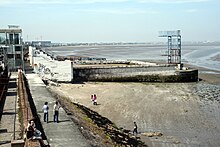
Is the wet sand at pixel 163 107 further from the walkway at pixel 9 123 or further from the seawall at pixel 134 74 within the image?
the walkway at pixel 9 123

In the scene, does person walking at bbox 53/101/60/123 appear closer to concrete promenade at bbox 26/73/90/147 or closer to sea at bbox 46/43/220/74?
concrete promenade at bbox 26/73/90/147

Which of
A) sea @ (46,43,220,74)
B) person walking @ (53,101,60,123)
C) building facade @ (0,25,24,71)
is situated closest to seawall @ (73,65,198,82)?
building facade @ (0,25,24,71)

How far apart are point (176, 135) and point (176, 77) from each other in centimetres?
2464

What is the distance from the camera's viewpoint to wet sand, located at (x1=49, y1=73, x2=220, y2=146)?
803 inches

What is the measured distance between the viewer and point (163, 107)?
90.7 feet

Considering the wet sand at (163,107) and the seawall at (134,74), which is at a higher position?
the seawall at (134,74)

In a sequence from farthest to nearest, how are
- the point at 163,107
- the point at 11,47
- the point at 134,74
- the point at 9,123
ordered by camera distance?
the point at 134,74 → the point at 11,47 → the point at 163,107 → the point at 9,123

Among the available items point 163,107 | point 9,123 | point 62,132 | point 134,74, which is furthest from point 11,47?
point 62,132

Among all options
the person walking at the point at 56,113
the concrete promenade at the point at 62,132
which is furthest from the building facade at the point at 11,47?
the person walking at the point at 56,113

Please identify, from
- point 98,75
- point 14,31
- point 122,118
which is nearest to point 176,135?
point 122,118

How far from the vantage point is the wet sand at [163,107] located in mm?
20406

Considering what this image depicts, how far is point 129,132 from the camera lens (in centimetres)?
2062

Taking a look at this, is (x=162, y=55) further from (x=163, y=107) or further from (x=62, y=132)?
(x=62, y=132)

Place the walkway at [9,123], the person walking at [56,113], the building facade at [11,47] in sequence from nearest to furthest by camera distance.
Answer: the walkway at [9,123] < the person walking at [56,113] < the building facade at [11,47]
